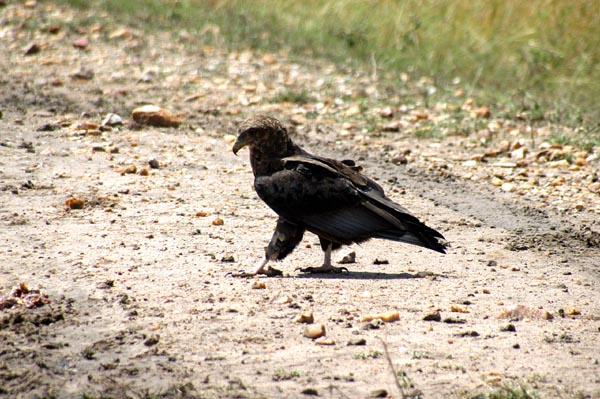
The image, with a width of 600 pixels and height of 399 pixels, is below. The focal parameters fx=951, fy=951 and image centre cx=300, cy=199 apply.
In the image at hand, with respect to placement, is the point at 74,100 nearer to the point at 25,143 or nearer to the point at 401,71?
the point at 25,143

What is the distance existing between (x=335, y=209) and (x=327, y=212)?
54 mm

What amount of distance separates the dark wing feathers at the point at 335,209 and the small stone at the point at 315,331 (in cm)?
125

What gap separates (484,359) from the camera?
439cm

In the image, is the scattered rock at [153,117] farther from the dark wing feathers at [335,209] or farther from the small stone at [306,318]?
the small stone at [306,318]

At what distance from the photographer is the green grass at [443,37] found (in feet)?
36.3

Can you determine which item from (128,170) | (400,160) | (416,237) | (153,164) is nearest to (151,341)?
(416,237)

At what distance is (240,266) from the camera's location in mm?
5930

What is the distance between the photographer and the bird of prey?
577cm

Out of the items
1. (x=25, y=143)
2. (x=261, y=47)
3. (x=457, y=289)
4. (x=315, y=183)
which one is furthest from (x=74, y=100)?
(x=457, y=289)

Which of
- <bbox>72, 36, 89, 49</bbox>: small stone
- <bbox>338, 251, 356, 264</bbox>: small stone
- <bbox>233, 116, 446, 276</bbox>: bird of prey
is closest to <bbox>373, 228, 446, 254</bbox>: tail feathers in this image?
<bbox>233, 116, 446, 276</bbox>: bird of prey

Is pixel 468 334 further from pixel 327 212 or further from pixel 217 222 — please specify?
pixel 217 222

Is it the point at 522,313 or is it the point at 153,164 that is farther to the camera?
the point at 153,164

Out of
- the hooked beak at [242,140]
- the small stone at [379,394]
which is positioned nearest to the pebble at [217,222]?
the hooked beak at [242,140]

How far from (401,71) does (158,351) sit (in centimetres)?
818
